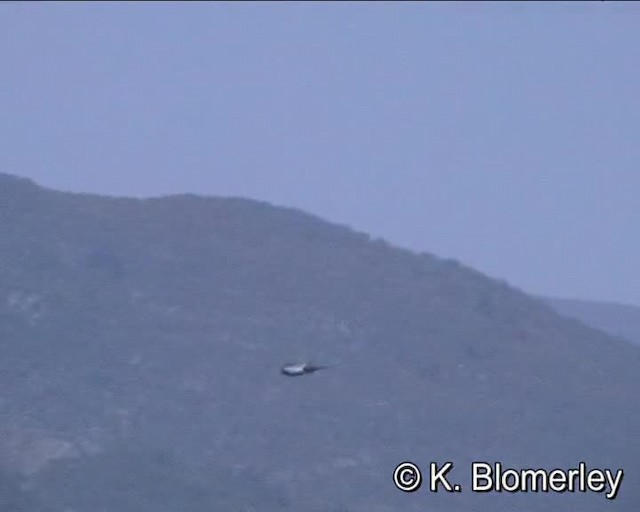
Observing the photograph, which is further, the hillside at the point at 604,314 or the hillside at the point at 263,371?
the hillside at the point at 604,314

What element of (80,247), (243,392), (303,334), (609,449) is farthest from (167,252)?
(609,449)

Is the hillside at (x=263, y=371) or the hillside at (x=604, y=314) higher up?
the hillside at (x=604, y=314)

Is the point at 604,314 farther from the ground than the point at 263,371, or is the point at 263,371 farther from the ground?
the point at 604,314

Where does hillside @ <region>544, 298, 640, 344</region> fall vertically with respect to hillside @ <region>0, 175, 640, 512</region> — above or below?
above

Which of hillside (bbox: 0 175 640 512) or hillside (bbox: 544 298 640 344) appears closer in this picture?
hillside (bbox: 0 175 640 512)

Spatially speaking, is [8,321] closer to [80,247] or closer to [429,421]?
[80,247]
